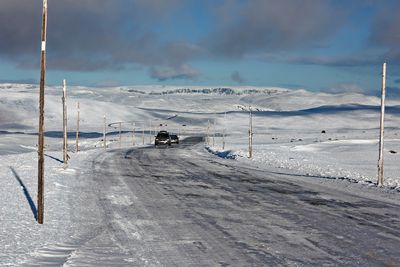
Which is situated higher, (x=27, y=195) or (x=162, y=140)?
(x=162, y=140)

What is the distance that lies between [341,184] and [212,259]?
13.0 meters

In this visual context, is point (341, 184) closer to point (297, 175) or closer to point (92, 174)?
point (297, 175)

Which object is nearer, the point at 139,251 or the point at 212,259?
the point at 212,259

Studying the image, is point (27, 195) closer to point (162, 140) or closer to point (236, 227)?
point (236, 227)

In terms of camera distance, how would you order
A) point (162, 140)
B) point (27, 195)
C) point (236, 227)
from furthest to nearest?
point (162, 140)
point (27, 195)
point (236, 227)

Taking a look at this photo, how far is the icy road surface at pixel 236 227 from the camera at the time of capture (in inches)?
343

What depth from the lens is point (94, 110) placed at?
17725 centimetres

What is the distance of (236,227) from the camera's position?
37.8ft

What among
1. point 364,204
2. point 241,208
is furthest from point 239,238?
point 364,204

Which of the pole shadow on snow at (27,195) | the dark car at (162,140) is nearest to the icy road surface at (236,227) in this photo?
the pole shadow on snow at (27,195)

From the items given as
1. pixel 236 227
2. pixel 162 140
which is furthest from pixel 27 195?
pixel 162 140

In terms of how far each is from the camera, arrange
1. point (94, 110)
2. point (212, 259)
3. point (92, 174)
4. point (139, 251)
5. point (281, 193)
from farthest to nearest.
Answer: point (94, 110), point (92, 174), point (281, 193), point (139, 251), point (212, 259)

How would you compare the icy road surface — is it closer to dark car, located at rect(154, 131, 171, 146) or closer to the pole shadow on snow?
the pole shadow on snow

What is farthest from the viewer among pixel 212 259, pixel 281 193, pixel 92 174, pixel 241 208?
pixel 92 174
